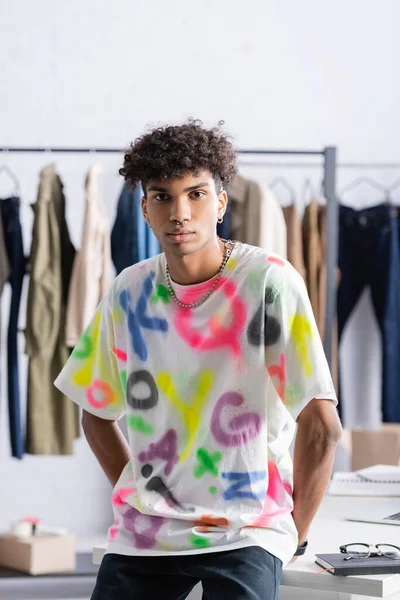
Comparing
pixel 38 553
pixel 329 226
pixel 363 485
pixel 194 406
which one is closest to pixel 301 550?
pixel 194 406

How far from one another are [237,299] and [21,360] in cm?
302

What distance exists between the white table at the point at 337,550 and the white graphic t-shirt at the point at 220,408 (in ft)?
0.20

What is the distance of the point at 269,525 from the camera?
1505 millimetres

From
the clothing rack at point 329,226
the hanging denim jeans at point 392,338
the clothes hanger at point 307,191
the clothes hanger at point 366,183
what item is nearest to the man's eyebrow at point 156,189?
the clothing rack at point 329,226

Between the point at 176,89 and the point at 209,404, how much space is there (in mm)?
3229

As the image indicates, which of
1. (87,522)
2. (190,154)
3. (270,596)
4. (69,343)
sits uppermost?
(190,154)

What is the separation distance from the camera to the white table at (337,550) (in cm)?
147

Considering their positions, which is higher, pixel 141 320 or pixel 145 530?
pixel 141 320

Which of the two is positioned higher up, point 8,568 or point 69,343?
point 69,343

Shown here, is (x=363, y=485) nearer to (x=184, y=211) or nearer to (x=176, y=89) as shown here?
(x=184, y=211)

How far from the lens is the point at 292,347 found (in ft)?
5.07

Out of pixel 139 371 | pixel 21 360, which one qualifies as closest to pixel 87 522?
pixel 21 360

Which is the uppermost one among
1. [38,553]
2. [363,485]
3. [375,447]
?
[363,485]

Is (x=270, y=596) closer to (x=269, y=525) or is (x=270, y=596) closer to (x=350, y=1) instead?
(x=269, y=525)
